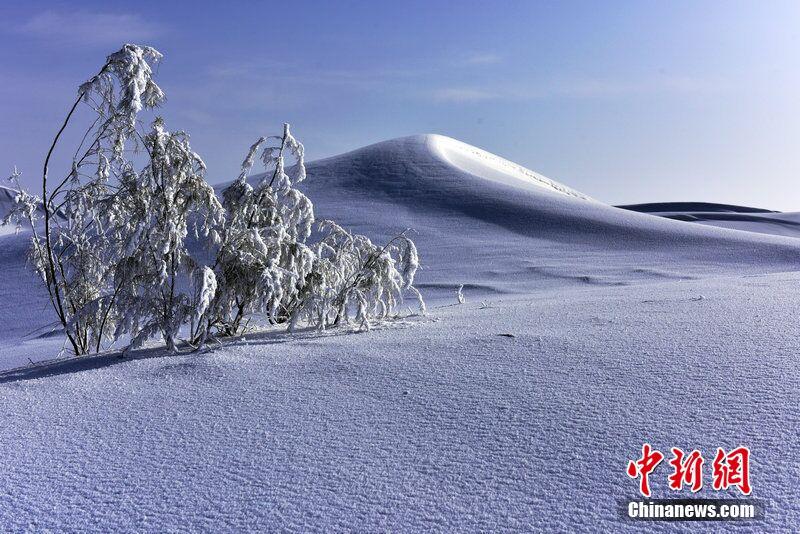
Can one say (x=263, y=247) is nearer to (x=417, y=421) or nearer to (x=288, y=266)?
(x=288, y=266)

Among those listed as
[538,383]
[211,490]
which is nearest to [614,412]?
[538,383]

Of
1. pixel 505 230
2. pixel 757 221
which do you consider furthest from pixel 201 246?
pixel 757 221

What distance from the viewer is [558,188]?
82.6 ft

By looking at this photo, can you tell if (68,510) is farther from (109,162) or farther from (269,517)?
(109,162)

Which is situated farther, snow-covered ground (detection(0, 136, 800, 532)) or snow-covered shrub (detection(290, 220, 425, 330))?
snow-covered shrub (detection(290, 220, 425, 330))

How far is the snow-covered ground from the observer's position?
5.45ft

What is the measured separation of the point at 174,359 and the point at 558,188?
76.6 ft
